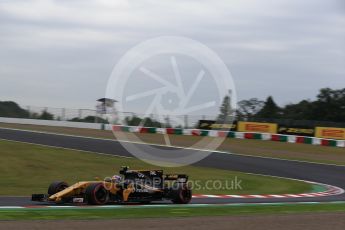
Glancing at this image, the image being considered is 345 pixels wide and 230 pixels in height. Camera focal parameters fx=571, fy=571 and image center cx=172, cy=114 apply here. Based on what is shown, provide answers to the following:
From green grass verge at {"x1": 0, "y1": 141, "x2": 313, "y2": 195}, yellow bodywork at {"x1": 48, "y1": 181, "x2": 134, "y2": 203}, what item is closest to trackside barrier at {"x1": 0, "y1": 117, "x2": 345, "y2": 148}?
green grass verge at {"x1": 0, "y1": 141, "x2": 313, "y2": 195}

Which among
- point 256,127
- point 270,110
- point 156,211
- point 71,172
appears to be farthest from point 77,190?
point 270,110

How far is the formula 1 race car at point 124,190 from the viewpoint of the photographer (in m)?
11.5

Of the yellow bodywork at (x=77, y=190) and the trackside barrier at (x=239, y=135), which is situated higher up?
the trackside barrier at (x=239, y=135)

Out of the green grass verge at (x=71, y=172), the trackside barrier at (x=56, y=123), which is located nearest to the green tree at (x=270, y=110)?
the trackside barrier at (x=56, y=123)

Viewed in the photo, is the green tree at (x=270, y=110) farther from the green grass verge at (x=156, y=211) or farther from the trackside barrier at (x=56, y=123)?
the green grass verge at (x=156, y=211)

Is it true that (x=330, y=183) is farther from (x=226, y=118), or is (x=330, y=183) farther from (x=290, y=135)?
(x=226, y=118)

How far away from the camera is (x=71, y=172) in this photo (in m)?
19.1

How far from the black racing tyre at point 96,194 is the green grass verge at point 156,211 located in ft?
1.88

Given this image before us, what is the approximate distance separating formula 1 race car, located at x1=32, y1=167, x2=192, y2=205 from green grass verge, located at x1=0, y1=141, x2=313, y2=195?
319 centimetres

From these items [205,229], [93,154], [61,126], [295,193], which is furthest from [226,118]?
[205,229]

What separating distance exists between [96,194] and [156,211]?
136 centimetres

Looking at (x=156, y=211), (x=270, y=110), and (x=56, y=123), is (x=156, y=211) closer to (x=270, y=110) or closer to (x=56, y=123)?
(x=56, y=123)

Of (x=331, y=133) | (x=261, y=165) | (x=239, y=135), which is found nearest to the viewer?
(x=261, y=165)

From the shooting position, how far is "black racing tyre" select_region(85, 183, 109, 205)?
37.4 ft
